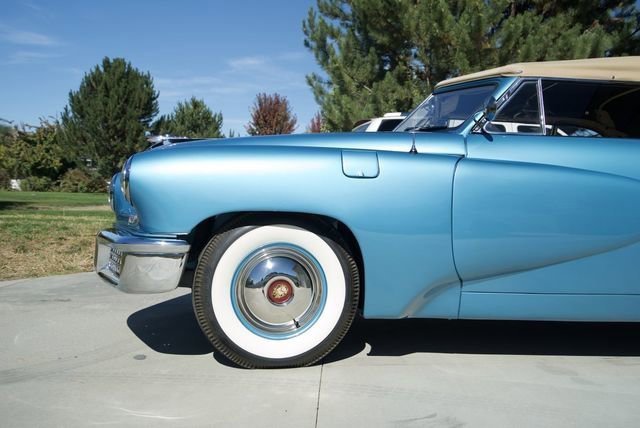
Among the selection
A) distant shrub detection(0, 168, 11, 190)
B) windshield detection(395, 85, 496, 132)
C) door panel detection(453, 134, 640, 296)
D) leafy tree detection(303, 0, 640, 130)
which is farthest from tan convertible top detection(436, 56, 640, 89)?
distant shrub detection(0, 168, 11, 190)

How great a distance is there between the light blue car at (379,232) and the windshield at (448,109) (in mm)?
319

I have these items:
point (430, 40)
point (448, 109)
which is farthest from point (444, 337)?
point (430, 40)

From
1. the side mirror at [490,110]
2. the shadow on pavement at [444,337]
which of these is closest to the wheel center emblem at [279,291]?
the shadow on pavement at [444,337]

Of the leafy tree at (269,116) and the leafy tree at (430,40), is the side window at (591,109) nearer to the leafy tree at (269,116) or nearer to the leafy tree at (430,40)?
the leafy tree at (430,40)

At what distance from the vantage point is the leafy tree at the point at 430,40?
10.1 meters

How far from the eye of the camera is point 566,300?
9.02 feet

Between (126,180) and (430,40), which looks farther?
(430,40)

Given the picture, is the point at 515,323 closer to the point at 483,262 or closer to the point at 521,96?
the point at 483,262

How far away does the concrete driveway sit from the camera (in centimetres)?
232

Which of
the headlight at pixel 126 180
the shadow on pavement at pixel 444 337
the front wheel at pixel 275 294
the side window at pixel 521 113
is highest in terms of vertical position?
the side window at pixel 521 113

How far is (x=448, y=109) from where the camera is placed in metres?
3.47

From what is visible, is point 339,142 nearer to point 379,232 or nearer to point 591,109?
point 379,232

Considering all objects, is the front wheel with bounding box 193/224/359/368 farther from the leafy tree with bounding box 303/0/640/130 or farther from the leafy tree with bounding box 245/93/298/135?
the leafy tree with bounding box 245/93/298/135

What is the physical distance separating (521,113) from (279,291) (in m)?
1.67
